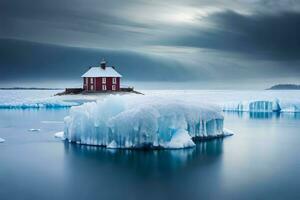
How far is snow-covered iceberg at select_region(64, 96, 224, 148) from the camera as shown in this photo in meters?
18.2

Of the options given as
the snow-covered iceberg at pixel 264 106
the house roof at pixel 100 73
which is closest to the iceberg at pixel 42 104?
the house roof at pixel 100 73

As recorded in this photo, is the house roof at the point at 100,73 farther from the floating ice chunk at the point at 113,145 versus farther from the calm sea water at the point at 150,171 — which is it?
the floating ice chunk at the point at 113,145

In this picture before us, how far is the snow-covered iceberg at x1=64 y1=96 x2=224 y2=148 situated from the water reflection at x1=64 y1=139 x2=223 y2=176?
1.88 ft

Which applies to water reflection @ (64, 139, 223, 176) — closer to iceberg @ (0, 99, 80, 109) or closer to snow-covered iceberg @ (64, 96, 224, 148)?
snow-covered iceberg @ (64, 96, 224, 148)

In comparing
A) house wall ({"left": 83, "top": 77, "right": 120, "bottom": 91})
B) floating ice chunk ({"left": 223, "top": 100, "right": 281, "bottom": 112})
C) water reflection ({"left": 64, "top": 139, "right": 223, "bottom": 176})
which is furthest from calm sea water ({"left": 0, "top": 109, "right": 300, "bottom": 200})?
house wall ({"left": 83, "top": 77, "right": 120, "bottom": 91})

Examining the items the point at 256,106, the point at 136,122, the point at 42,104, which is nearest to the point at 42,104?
the point at 42,104

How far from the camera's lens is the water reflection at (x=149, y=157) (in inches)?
613

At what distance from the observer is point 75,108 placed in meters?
20.4

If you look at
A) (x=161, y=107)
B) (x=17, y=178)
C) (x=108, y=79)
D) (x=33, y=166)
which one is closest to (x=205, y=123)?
(x=161, y=107)

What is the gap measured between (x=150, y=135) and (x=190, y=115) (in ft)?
8.40

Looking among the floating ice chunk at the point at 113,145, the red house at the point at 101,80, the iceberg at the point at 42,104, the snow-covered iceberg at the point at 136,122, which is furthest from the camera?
the red house at the point at 101,80

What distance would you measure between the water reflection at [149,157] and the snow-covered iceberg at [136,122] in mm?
573

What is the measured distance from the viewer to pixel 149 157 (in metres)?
17.2

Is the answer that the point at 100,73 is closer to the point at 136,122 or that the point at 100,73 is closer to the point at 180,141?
the point at 180,141
